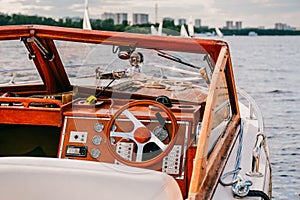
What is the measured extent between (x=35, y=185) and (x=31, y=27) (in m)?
1.55

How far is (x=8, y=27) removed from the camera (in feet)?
10.5

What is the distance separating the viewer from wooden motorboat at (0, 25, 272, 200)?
75.7 inches

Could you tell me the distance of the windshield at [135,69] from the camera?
325cm

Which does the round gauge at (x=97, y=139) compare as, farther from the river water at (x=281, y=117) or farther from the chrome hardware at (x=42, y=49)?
the river water at (x=281, y=117)

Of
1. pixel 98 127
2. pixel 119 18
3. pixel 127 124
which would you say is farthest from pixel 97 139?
pixel 119 18

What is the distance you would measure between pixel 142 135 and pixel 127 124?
153 millimetres

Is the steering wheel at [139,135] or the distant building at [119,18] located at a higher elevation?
the distant building at [119,18]

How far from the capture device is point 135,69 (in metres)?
3.60

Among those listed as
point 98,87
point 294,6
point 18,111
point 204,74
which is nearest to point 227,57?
point 204,74

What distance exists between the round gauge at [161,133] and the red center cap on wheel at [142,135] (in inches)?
1.9

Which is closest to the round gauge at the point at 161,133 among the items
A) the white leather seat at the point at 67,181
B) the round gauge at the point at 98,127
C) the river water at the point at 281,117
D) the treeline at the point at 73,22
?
the round gauge at the point at 98,127

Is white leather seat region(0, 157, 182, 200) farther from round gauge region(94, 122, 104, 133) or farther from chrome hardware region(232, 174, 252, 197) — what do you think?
round gauge region(94, 122, 104, 133)

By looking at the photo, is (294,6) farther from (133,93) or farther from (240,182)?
(240,182)

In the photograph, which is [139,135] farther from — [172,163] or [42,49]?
[42,49]
